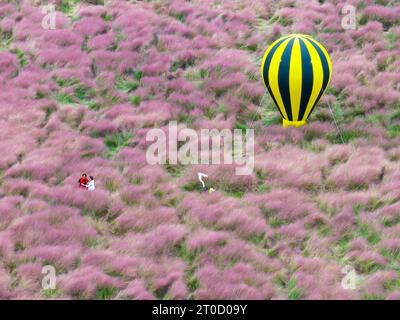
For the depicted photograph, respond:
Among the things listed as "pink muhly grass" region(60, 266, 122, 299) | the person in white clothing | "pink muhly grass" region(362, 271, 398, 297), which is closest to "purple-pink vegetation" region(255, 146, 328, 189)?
"pink muhly grass" region(362, 271, 398, 297)

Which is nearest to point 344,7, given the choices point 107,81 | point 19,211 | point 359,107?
point 359,107

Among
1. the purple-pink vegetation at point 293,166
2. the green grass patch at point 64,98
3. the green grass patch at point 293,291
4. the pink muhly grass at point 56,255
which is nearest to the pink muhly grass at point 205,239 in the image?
the green grass patch at point 293,291

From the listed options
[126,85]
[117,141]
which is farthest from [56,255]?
[126,85]

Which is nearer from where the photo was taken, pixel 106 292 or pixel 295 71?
pixel 106 292

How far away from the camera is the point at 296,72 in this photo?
36.6 ft

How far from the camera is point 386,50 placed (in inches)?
600

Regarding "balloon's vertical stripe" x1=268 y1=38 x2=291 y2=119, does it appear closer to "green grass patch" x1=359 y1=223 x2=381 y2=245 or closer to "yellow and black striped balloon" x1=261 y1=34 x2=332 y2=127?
"yellow and black striped balloon" x1=261 y1=34 x2=332 y2=127

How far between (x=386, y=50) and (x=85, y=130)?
8.17m

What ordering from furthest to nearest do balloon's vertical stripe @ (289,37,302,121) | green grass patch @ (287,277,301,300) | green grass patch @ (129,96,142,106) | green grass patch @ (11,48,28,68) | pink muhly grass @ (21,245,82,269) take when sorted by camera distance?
Answer: green grass patch @ (11,48,28,68) → green grass patch @ (129,96,142,106) → balloon's vertical stripe @ (289,37,302,121) → pink muhly grass @ (21,245,82,269) → green grass patch @ (287,277,301,300)

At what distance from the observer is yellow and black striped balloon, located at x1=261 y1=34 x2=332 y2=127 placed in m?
11.2

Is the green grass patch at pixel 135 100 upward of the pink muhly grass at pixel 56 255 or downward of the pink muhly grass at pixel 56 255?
downward

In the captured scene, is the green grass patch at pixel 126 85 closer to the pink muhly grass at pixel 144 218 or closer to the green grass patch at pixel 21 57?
the green grass patch at pixel 21 57

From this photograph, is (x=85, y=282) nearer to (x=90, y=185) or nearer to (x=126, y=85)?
(x=90, y=185)

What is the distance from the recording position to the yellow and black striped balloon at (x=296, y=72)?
1118 centimetres
